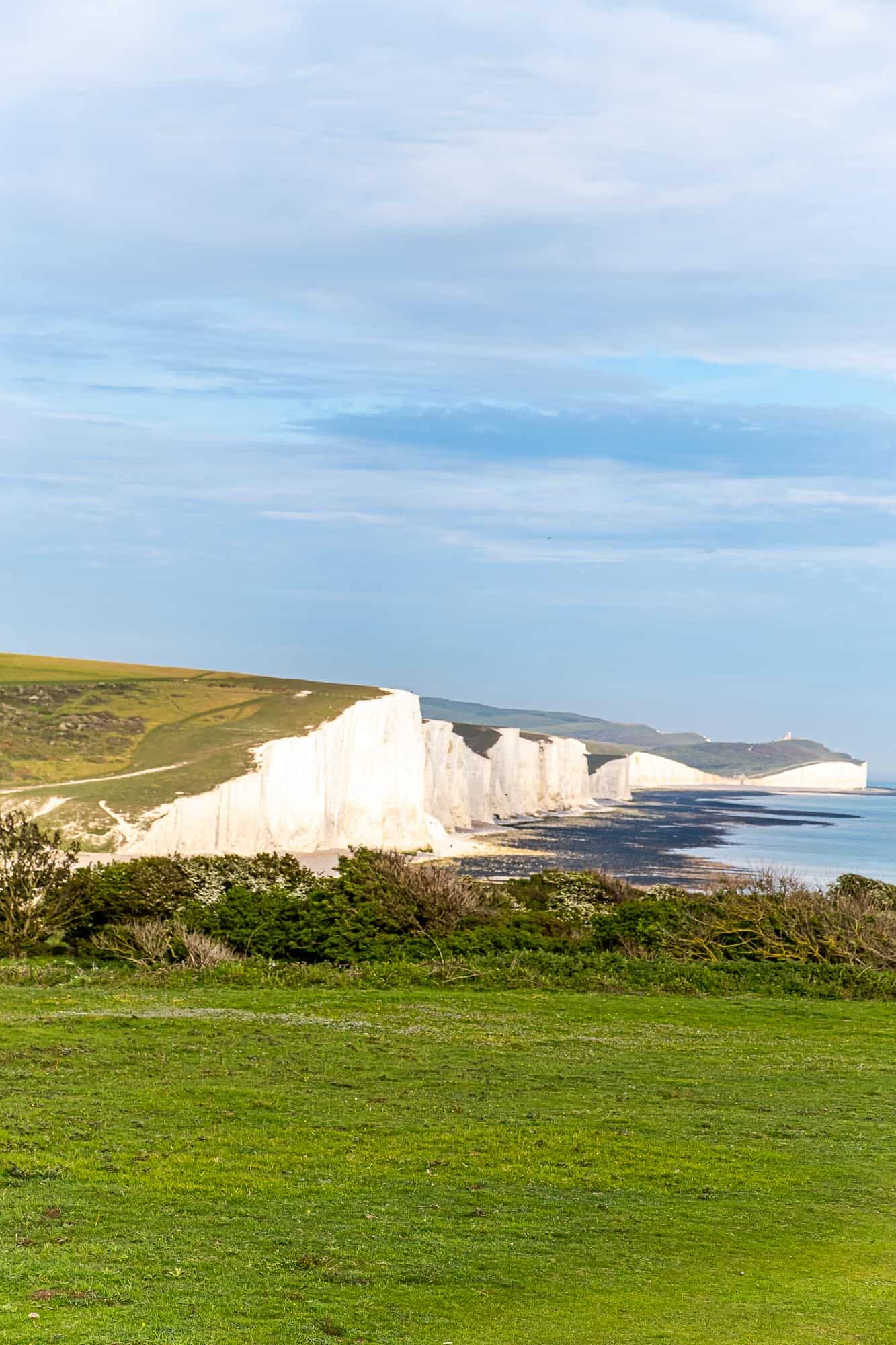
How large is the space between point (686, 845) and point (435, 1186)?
9419 centimetres

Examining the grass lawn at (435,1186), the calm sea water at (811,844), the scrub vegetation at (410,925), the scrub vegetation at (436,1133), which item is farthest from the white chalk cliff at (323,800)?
the grass lawn at (435,1186)

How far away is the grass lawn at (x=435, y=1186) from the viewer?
6.95m

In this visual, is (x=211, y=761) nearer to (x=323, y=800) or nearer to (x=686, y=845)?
(x=323, y=800)

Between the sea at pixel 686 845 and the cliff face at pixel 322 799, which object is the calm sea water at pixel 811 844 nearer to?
the sea at pixel 686 845

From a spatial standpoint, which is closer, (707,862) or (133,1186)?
(133,1186)

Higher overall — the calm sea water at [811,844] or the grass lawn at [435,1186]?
the grass lawn at [435,1186]

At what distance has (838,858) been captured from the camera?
94062 millimetres

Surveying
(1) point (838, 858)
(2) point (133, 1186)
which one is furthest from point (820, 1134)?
(1) point (838, 858)

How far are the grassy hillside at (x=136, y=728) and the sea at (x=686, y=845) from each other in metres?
14.5

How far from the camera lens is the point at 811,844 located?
4434 inches

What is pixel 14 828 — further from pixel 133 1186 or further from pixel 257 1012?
pixel 133 1186

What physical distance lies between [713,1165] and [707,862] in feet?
243

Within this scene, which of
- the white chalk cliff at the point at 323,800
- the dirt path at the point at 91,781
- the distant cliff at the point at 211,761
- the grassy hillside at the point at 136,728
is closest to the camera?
the distant cliff at the point at 211,761

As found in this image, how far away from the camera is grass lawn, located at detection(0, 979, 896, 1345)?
6.95 metres
